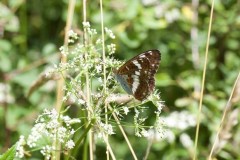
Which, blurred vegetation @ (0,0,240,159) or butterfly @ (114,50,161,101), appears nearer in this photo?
butterfly @ (114,50,161,101)

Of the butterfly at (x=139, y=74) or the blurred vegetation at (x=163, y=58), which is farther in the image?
the blurred vegetation at (x=163, y=58)

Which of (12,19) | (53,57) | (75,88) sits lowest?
(75,88)

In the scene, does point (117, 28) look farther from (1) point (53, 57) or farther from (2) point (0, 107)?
(2) point (0, 107)

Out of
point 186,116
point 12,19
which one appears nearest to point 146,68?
point 186,116

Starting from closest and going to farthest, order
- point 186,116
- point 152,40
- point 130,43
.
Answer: point 186,116 < point 130,43 < point 152,40
